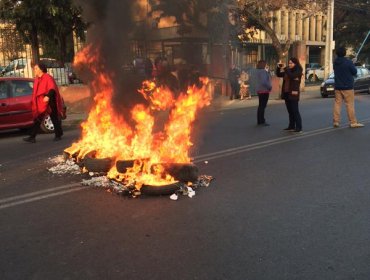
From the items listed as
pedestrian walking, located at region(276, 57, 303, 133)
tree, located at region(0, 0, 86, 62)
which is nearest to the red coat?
tree, located at region(0, 0, 86, 62)

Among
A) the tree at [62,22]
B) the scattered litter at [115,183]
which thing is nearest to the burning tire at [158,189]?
the scattered litter at [115,183]

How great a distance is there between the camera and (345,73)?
971cm

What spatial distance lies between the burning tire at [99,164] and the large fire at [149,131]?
0.28ft

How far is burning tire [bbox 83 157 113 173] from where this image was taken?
5926 millimetres

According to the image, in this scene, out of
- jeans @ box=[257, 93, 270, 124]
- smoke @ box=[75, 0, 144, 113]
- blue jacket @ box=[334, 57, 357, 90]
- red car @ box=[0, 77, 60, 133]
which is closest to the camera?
smoke @ box=[75, 0, 144, 113]

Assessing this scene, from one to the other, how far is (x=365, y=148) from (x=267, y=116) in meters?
5.36

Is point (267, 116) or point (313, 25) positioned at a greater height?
point (313, 25)

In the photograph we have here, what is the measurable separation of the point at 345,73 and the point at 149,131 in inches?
224

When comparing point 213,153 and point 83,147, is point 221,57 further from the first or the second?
point 83,147

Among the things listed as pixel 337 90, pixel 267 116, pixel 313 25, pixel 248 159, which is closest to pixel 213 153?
pixel 248 159

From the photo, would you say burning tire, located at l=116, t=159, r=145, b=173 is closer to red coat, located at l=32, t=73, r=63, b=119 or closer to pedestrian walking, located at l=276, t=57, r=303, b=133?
red coat, located at l=32, t=73, r=63, b=119

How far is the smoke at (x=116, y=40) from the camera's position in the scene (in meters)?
5.92

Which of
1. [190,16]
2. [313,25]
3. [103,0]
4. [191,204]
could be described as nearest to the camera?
[191,204]

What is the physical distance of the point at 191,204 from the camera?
4.80 m
